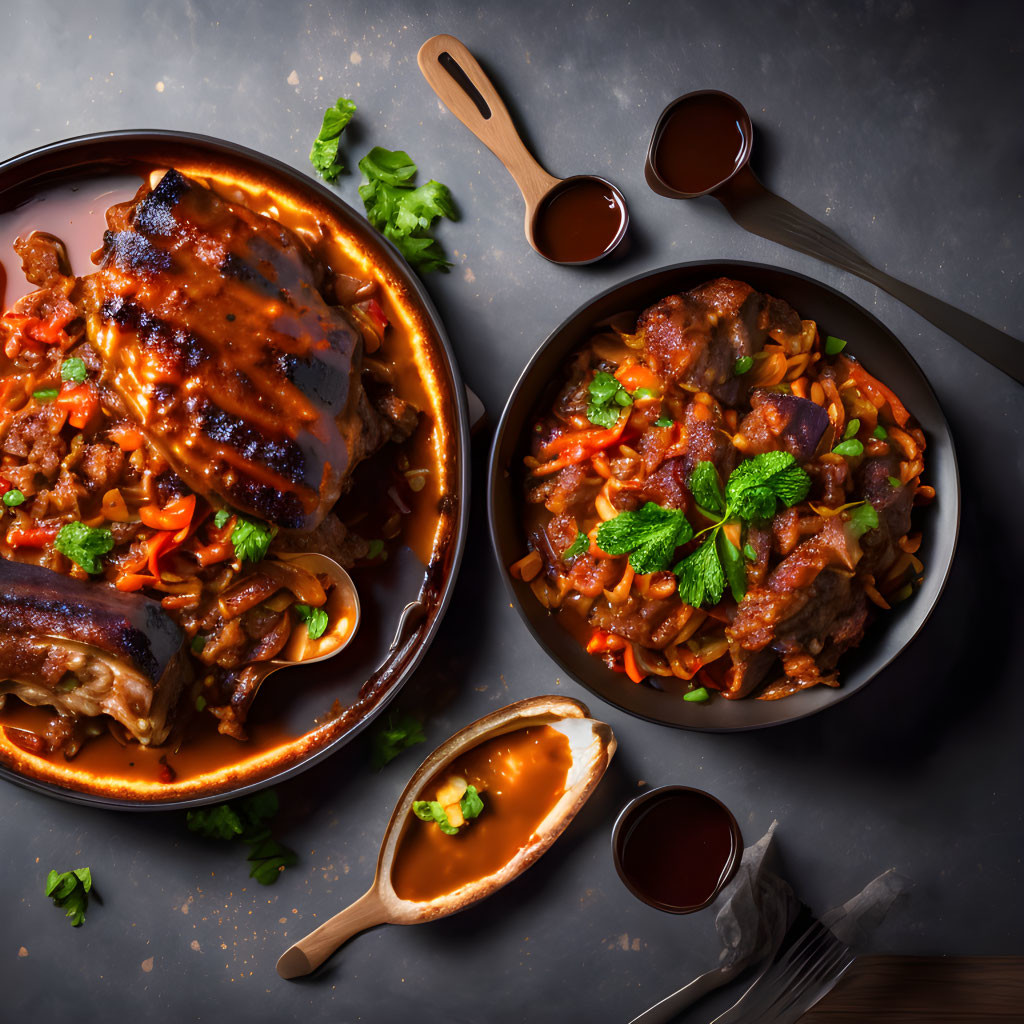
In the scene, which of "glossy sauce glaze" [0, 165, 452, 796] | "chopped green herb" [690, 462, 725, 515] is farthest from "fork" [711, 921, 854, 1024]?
"glossy sauce glaze" [0, 165, 452, 796]

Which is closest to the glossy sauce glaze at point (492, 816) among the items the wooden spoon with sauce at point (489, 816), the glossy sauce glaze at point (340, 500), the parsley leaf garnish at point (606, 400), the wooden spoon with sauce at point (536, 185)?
the wooden spoon with sauce at point (489, 816)

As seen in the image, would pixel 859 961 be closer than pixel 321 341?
No

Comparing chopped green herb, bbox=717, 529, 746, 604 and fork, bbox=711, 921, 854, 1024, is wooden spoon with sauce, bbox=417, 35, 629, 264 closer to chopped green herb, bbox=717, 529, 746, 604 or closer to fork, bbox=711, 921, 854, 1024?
chopped green herb, bbox=717, 529, 746, 604

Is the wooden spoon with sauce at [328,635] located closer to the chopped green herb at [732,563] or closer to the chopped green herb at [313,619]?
the chopped green herb at [313,619]

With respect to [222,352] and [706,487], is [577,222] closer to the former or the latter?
[706,487]

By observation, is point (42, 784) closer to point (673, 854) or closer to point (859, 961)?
point (673, 854)

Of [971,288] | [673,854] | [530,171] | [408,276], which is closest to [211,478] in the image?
[408,276]
